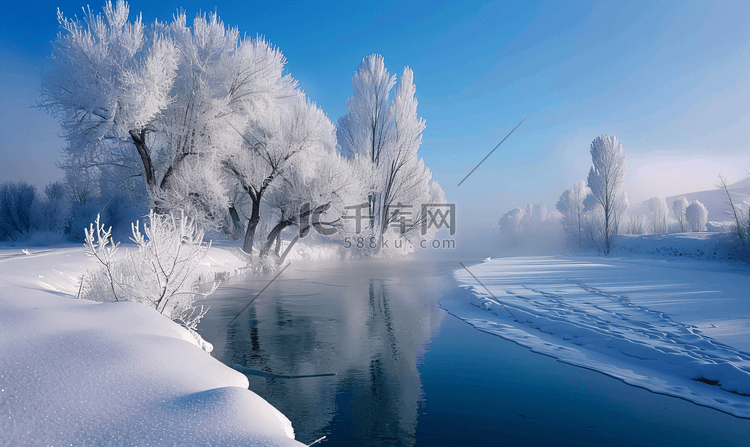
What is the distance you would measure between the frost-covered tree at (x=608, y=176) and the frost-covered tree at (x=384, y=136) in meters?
15.9

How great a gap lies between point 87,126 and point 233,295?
9049 millimetres

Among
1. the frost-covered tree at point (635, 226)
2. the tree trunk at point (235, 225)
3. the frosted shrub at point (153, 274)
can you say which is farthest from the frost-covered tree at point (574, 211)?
the frosted shrub at point (153, 274)

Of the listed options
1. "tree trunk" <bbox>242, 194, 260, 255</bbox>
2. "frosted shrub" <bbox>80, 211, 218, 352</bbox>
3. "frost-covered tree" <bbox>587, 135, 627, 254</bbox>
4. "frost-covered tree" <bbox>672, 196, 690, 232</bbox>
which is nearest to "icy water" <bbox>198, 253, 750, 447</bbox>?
"frosted shrub" <bbox>80, 211, 218, 352</bbox>

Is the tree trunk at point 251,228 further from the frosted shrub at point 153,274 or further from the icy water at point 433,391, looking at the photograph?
the frosted shrub at point 153,274

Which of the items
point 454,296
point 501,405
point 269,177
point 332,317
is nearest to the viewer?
point 501,405

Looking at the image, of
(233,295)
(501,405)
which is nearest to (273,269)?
(233,295)

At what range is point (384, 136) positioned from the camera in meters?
23.2

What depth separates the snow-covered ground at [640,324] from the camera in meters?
4.05

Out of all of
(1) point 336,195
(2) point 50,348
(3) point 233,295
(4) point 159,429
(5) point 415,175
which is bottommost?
(3) point 233,295

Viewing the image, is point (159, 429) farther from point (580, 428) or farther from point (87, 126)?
point (87, 126)

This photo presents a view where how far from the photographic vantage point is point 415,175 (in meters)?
23.8

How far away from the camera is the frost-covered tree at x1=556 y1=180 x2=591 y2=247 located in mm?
36219

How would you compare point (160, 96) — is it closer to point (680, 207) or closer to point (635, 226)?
point (635, 226)

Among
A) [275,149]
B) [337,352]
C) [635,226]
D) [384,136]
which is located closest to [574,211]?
[635,226]
